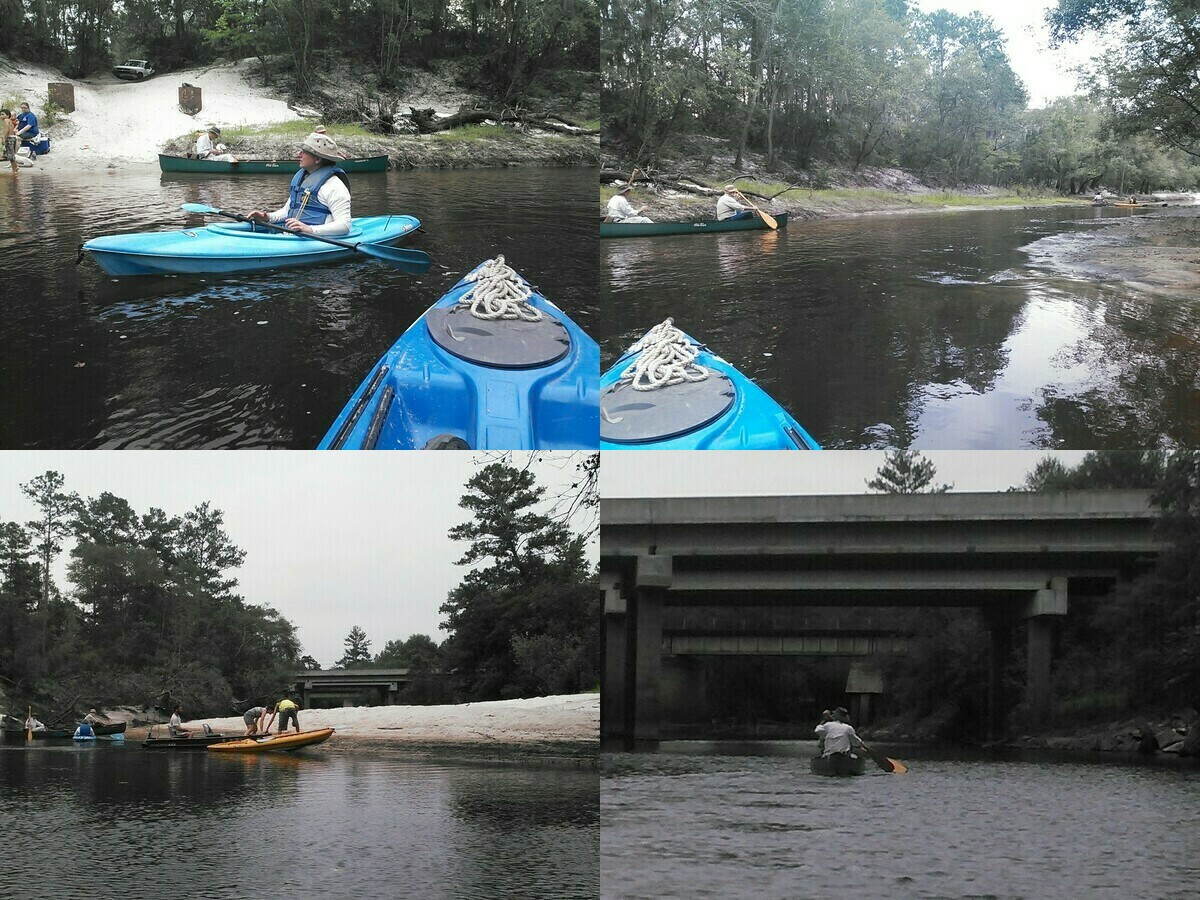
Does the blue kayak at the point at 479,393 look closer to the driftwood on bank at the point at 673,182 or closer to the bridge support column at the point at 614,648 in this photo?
the driftwood on bank at the point at 673,182

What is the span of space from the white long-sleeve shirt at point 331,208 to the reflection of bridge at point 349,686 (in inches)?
94.9

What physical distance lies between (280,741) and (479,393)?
163 inches

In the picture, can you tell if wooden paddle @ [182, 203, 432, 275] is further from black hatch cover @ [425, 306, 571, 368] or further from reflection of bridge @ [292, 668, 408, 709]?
reflection of bridge @ [292, 668, 408, 709]

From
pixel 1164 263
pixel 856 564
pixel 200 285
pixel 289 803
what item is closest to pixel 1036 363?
pixel 1164 263

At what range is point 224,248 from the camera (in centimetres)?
470

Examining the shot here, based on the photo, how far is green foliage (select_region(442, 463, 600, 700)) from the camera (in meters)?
5.47

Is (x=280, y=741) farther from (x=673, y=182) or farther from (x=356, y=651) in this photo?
(x=673, y=182)

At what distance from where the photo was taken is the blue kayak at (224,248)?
4.50m

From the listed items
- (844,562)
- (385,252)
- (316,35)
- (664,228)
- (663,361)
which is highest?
(316,35)

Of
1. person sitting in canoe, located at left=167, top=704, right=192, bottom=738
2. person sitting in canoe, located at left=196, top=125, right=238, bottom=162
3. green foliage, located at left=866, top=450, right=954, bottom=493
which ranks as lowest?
person sitting in canoe, located at left=167, top=704, right=192, bottom=738

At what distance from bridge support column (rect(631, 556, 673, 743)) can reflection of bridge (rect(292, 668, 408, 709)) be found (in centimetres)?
131

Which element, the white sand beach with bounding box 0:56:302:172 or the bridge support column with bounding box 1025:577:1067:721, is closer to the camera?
the white sand beach with bounding box 0:56:302:172

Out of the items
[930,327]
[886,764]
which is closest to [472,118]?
[930,327]

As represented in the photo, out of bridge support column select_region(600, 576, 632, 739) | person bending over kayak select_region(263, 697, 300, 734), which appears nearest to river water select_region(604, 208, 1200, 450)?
bridge support column select_region(600, 576, 632, 739)
